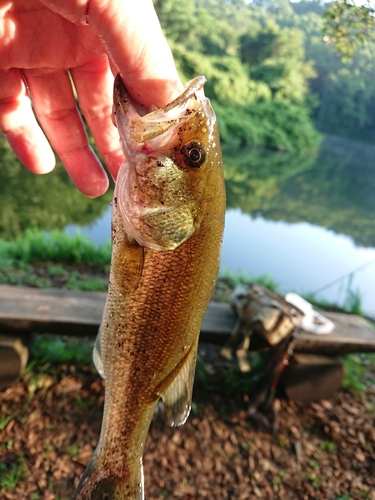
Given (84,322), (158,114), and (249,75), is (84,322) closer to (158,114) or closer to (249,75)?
(158,114)

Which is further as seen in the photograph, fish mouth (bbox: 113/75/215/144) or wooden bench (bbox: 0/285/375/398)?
wooden bench (bbox: 0/285/375/398)

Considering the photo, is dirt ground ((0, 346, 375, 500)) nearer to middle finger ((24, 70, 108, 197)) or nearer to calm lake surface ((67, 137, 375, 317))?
middle finger ((24, 70, 108, 197))

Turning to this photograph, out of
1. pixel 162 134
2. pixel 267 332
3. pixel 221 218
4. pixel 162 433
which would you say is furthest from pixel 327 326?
pixel 162 134

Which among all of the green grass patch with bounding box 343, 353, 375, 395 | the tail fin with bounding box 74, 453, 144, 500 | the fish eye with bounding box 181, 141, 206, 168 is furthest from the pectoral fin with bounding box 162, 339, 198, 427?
the green grass patch with bounding box 343, 353, 375, 395

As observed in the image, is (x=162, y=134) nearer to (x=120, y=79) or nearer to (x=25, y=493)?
(x=120, y=79)

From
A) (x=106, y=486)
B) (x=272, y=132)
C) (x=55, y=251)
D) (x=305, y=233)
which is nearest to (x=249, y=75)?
(x=272, y=132)

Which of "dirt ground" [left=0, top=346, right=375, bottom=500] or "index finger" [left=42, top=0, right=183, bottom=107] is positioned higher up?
"index finger" [left=42, top=0, right=183, bottom=107]

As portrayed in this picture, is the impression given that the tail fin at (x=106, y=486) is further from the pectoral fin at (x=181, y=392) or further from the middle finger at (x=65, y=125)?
the middle finger at (x=65, y=125)
